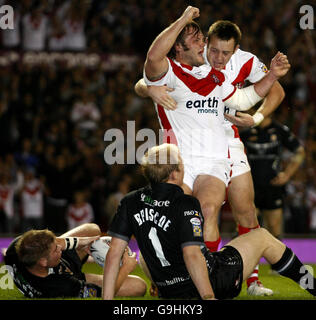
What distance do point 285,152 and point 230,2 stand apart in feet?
15.5

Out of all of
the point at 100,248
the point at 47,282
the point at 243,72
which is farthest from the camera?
the point at 243,72

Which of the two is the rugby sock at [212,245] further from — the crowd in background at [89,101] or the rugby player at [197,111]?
the crowd in background at [89,101]

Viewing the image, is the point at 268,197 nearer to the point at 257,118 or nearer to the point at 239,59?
the point at 257,118

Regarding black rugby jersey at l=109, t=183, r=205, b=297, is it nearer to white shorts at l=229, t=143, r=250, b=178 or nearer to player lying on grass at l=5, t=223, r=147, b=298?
player lying on grass at l=5, t=223, r=147, b=298

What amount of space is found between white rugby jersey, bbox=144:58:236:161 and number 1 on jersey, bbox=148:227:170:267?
123 centimetres

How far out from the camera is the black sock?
5027 mm

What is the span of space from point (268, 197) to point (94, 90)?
518 cm

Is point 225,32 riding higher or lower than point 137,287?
higher

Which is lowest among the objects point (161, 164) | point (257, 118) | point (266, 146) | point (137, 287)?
point (137, 287)

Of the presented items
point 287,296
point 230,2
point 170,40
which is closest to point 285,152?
point 230,2

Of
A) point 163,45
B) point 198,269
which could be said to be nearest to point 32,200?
point 163,45

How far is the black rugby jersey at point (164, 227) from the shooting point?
14.6 feet

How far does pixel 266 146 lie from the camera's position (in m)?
8.95
